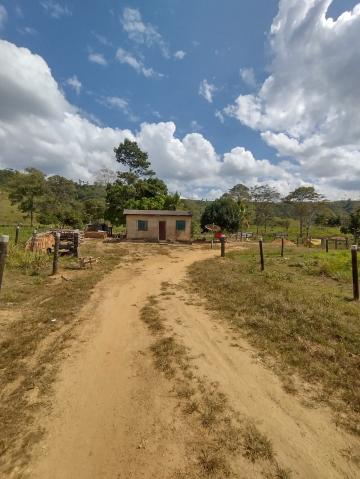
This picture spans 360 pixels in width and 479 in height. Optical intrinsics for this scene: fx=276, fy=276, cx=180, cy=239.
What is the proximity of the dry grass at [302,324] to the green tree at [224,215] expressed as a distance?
23414mm

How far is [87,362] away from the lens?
4410mm

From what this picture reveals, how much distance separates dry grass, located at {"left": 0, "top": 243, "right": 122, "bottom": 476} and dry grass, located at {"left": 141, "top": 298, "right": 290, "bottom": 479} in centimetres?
163

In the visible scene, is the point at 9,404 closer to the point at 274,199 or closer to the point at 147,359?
the point at 147,359

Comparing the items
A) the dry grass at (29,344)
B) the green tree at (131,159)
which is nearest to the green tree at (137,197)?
the green tree at (131,159)

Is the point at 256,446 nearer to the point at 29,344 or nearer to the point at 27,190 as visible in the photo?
the point at 29,344

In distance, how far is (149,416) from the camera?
3.23m

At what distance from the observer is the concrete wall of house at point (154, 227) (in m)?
26.8

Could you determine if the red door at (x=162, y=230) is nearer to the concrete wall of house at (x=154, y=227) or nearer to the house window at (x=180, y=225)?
the concrete wall of house at (x=154, y=227)

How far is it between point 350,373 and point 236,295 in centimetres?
402

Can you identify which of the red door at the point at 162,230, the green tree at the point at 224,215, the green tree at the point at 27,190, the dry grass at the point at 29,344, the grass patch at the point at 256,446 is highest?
the green tree at the point at 27,190

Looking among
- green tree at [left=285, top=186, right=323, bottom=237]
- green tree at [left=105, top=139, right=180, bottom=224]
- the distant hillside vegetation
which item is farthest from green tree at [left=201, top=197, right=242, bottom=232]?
the distant hillside vegetation

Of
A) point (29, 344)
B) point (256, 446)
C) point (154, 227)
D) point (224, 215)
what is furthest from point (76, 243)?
point (224, 215)

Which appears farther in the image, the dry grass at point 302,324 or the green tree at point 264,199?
the green tree at point 264,199

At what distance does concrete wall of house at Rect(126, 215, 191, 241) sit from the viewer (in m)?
26.8
